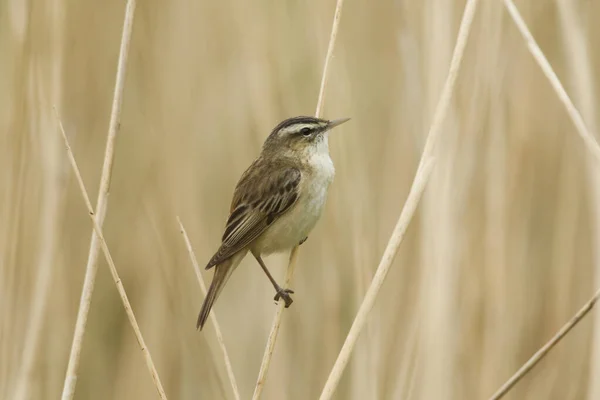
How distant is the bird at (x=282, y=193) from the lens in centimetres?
313

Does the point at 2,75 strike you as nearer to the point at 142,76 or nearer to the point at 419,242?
the point at 142,76

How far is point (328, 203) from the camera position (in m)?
3.44

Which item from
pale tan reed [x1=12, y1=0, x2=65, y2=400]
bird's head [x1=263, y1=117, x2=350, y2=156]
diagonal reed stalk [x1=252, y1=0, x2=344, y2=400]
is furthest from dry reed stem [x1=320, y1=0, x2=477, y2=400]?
pale tan reed [x1=12, y1=0, x2=65, y2=400]

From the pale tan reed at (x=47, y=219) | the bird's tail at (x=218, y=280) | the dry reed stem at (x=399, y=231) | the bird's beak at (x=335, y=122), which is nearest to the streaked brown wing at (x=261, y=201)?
the bird's tail at (x=218, y=280)

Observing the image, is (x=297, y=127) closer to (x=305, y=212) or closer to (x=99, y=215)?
(x=305, y=212)

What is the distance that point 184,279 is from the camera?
343cm

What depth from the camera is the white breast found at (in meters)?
3.14

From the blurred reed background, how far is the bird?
4.0 inches

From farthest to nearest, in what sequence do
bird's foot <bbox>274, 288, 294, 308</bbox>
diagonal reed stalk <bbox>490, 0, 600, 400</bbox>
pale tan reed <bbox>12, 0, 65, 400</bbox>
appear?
pale tan reed <bbox>12, 0, 65, 400</bbox>
bird's foot <bbox>274, 288, 294, 308</bbox>
diagonal reed stalk <bbox>490, 0, 600, 400</bbox>

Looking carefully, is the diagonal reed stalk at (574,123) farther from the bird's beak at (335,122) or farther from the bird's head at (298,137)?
the bird's head at (298,137)

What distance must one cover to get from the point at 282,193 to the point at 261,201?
9 cm

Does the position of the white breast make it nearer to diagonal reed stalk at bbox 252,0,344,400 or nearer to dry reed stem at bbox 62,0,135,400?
diagonal reed stalk at bbox 252,0,344,400

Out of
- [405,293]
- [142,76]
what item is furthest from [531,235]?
[142,76]

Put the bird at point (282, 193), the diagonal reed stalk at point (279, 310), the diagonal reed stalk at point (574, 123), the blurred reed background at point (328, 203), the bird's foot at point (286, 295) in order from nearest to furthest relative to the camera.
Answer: the diagonal reed stalk at point (574, 123) < the diagonal reed stalk at point (279, 310) < the bird's foot at point (286, 295) < the blurred reed background at point (328, 203) < the bird at point (282, 193)
